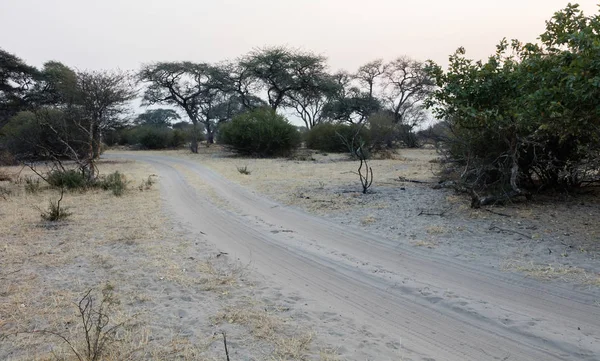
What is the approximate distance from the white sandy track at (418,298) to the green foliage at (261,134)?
66.2ft

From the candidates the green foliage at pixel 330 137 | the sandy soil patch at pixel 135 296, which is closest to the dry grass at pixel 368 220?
the sandy soil patch at pixel 135 296

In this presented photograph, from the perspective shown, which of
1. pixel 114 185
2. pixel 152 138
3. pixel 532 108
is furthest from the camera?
pixel 152 138

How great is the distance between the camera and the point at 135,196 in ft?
38.1

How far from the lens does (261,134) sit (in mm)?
27234

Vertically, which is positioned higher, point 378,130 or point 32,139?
point 378,130

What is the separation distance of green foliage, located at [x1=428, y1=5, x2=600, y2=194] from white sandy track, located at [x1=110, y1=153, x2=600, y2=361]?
259cm

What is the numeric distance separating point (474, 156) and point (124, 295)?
29.7ft

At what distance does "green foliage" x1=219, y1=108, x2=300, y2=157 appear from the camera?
27359 mm

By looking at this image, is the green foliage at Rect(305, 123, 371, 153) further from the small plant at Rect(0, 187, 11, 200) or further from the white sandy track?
the white sandy track

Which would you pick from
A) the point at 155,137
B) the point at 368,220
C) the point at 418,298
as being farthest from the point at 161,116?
the point at 418,298

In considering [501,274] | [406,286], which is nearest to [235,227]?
[406,286]

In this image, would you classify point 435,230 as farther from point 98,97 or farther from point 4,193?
point 98,97

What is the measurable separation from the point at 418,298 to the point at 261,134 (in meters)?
23.5

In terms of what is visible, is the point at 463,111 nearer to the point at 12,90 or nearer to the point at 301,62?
the point at 301,62
